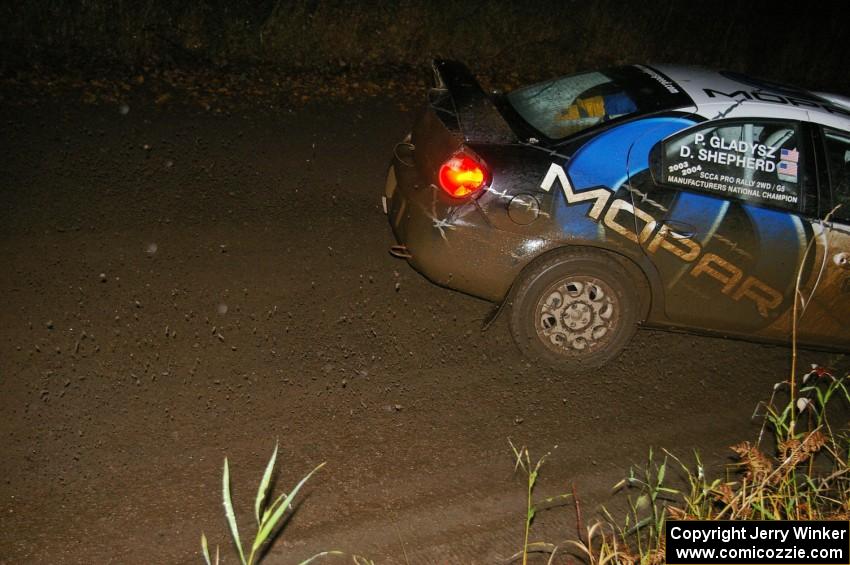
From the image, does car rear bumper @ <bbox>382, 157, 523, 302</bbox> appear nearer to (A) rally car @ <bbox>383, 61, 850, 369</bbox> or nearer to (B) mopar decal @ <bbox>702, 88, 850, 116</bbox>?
(A) rally car @ <bbox>383, 61, 850, 369</bbox>

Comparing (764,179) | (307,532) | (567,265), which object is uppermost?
(764,179)

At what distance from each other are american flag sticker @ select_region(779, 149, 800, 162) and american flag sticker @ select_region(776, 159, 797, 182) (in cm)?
A: 1

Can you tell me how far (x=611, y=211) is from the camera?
4992 mm

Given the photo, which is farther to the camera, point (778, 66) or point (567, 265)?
point (778, 66)

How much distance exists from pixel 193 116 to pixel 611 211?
441 centimetres

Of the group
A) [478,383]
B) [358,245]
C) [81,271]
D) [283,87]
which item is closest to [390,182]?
[358,245]

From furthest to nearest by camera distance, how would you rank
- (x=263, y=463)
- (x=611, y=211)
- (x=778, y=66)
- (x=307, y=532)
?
(x=778, y=66) → (x=611, y=211) → (x=263, y=463) → (x=307, y=532)

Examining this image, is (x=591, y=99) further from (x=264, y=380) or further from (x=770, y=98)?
(x=264, y=380)

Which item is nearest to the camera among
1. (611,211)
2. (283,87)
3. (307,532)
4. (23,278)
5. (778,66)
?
(307,532)

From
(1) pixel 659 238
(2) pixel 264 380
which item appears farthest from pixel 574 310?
(2) pixel 264 380

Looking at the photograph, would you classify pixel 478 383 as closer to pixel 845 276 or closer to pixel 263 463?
pixel 263 463

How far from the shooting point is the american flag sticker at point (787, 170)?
5.11 meters

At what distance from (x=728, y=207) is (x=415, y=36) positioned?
6.40 metres

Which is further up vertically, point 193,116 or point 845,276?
point 845,276
